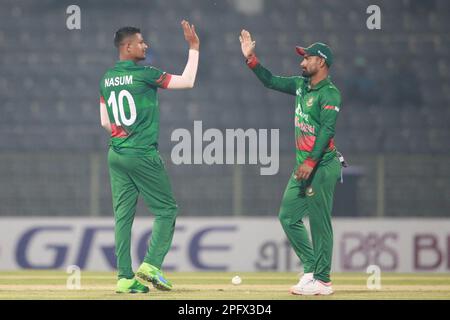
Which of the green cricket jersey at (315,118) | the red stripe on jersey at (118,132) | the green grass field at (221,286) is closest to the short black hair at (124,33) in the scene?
the red stripe on jersey at (118,132)

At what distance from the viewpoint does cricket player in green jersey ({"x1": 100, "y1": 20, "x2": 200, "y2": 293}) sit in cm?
872

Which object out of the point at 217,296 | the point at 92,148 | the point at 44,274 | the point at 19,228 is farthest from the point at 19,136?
the point at 217,296

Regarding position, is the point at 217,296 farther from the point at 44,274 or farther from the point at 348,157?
the point at 348,157

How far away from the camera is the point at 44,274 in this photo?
40.5ft

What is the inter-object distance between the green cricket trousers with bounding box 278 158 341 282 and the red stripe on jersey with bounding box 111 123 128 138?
1.26 meters

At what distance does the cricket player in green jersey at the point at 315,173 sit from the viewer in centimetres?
853

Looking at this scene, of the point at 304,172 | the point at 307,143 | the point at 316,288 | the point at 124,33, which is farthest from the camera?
the point at 124,33

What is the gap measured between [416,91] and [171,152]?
Answer: 4.00 meters

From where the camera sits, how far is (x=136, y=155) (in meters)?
8.74

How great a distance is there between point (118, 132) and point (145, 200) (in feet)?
1.73

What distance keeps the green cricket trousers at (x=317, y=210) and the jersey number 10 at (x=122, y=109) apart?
1256mm

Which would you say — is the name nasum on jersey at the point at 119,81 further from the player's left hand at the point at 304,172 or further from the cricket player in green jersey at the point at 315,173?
the player's left hand at the point at 304,172

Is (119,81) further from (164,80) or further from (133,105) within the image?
(164,80)

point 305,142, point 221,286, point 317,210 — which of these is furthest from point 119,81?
point 221,286
